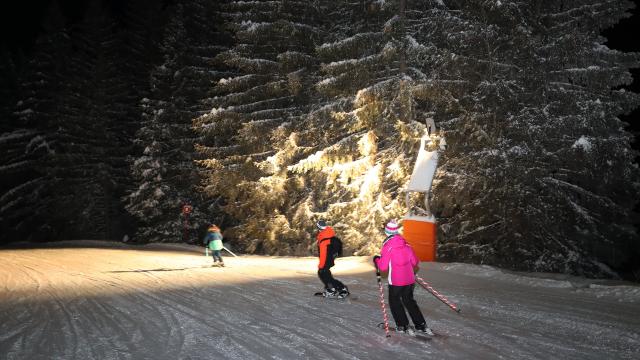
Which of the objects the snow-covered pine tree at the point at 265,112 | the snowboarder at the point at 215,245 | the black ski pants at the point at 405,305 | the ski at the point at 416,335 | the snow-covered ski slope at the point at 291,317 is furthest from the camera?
the snow-covered pine tree at the point at 265,112

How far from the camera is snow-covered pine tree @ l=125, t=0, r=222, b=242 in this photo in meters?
36.2

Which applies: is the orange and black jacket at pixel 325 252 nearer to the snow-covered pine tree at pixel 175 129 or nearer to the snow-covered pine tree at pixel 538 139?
the snow-covered pine tree at pixel 538 139

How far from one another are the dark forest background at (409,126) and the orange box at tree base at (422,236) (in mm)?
3414

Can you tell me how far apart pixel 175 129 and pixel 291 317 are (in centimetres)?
2899

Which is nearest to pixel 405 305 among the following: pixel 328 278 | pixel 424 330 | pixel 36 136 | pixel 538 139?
pixel 424 330

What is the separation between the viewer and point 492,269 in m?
15.2

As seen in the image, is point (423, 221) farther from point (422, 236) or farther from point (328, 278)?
point (328, 278)

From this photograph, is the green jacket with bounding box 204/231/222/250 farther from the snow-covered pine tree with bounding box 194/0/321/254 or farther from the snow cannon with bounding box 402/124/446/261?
the snow-covered pine tree with bounding box 194/0/321/254

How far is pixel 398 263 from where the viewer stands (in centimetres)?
838

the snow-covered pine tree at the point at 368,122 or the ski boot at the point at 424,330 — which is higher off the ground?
the snow-covered pine tree at the point at 368,122

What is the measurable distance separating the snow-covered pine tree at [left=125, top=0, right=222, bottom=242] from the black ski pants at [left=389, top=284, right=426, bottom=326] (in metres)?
A: 28.4

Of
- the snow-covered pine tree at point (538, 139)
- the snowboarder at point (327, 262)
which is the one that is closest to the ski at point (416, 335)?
the snowboarder at point (327, 262)

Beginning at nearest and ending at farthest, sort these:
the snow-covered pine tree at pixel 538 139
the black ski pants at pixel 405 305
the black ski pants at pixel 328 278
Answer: the black ski pants at pixel 405 305 → the black ski pants at pixel 328 278 → the snow-covered pine tree at pixel 538 139

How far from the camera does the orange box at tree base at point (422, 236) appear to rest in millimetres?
16797
